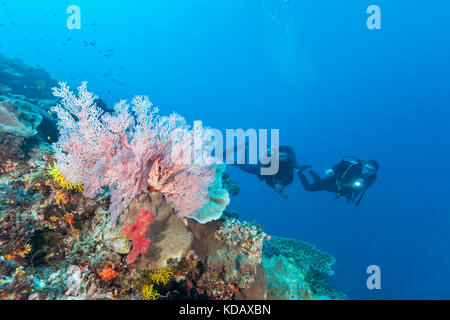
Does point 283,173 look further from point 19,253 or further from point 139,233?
point 19,253

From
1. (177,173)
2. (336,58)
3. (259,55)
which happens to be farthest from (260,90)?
(177,173)

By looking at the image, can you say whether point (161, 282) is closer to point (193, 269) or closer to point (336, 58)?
point (193, 269)

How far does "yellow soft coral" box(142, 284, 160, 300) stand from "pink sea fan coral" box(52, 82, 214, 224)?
3.53ft

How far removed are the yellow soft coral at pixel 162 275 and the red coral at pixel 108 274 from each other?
52cm

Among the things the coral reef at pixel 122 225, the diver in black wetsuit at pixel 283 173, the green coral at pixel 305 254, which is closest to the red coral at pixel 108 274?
the coral reef at pixel 122 225

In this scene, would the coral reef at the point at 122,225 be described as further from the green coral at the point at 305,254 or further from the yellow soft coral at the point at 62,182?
the green coral at the point at 305,254

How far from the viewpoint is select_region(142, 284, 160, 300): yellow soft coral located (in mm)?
2789

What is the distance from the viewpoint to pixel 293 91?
11700 cm

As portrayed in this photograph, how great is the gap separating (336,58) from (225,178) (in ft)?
376

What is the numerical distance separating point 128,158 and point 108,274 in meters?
1.66

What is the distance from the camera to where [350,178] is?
35.6 feet

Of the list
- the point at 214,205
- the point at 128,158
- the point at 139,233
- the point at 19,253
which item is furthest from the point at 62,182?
the point at 214,205

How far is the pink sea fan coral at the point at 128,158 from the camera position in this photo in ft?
9.57

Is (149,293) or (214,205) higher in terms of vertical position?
(214,205)
